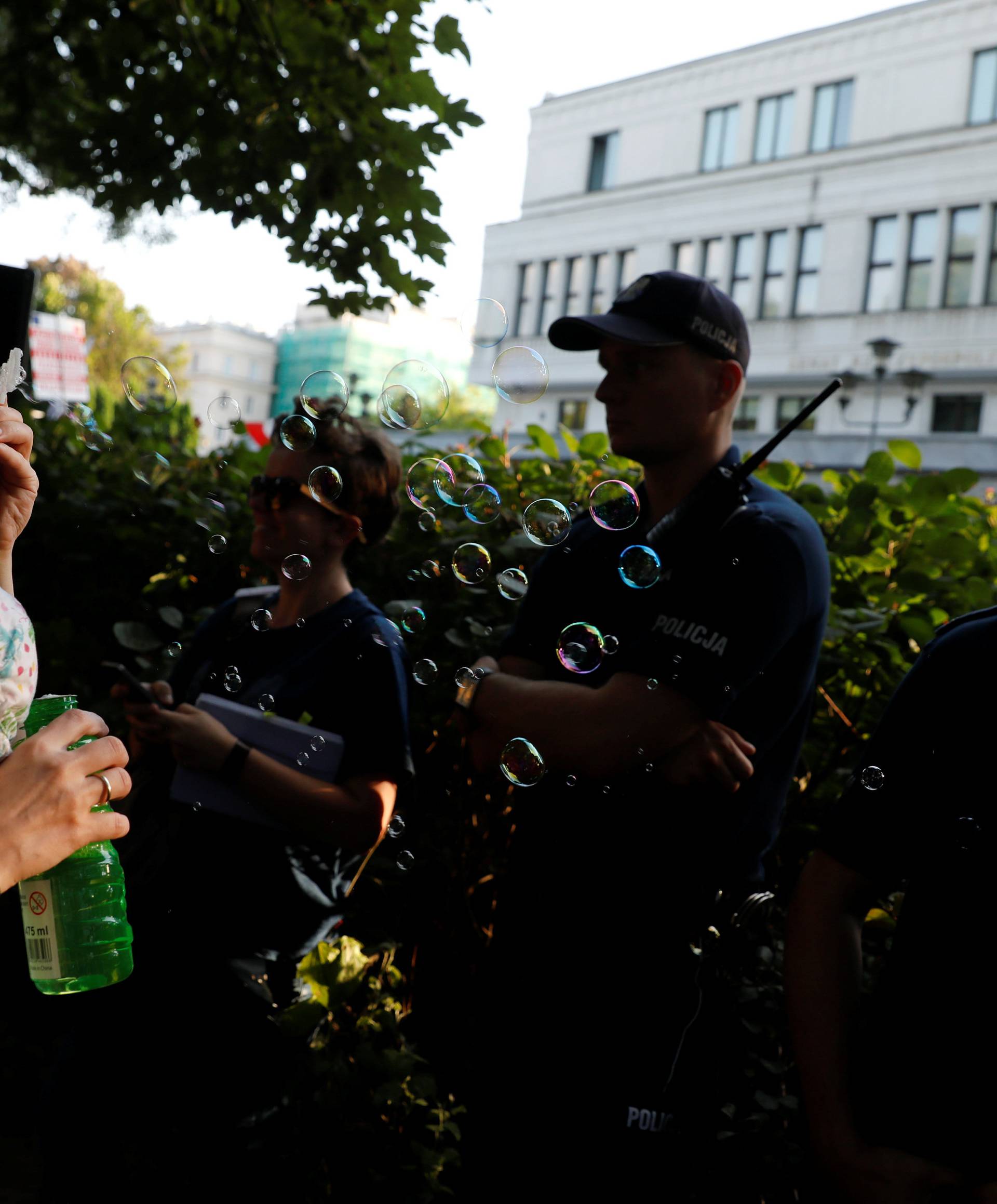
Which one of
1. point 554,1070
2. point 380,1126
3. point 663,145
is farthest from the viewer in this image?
point 663,145

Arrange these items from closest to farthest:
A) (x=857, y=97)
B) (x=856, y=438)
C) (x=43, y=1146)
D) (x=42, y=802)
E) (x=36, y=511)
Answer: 1. (x=42, y=802)
2. (x=43, y=1146)
3. (x=36, y=511)
4. (x=856, y=438)
5. (x=857, y=97)

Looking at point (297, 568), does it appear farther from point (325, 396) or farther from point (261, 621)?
point (325, 396)

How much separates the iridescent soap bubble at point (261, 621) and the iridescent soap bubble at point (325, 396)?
0.43m

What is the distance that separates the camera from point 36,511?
385 centimetres

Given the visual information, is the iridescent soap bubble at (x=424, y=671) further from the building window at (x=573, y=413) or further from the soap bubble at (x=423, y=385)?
the building window at (x=573, y=413)

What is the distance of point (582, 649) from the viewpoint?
1.89 metres

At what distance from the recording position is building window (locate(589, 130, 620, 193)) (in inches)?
1232

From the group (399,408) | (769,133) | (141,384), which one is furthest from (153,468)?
(769,133)

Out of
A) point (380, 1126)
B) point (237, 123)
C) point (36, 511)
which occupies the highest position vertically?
point (237, 123)

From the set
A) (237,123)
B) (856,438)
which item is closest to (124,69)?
(237,123)

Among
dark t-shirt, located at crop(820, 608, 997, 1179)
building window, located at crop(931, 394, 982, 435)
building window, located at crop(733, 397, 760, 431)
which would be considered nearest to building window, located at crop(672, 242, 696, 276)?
building window, located at crop(733, 397, 760, 431)

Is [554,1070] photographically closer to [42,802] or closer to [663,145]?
[42,802]

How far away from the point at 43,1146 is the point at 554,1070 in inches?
39.0

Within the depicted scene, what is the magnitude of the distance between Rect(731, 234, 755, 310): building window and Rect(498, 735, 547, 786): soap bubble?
95.5ft
